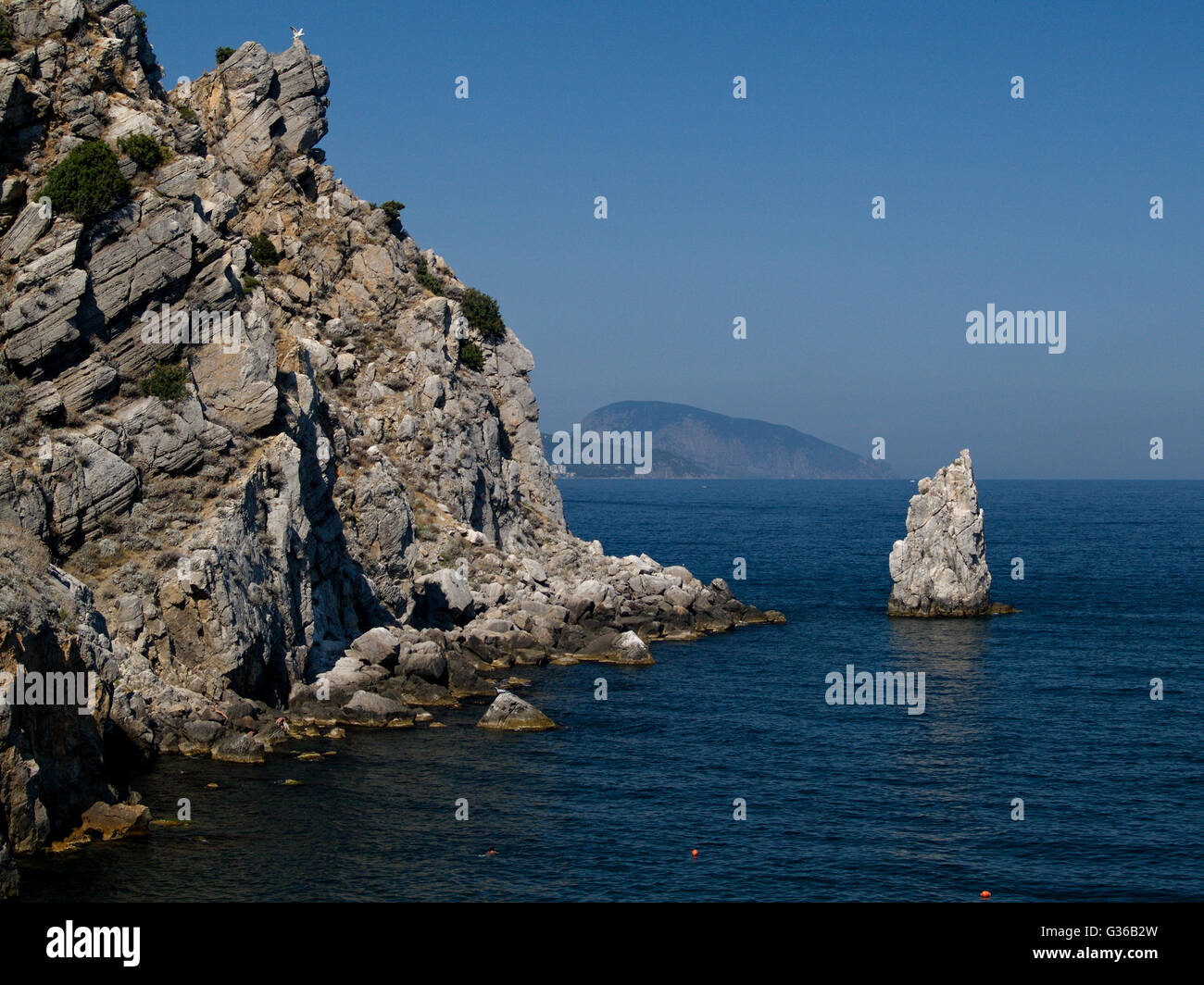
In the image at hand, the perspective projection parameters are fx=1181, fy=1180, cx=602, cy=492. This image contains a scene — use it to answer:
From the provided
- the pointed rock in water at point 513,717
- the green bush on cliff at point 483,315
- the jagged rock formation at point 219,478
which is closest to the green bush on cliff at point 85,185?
the jagged rock formation at point 219,478

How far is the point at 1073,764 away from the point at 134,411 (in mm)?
A: 47870

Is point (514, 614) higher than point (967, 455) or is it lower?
lower

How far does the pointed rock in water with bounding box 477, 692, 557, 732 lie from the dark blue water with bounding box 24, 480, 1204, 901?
117 centimetres

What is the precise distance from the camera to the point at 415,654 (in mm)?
65000

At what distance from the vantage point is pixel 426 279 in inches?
4141

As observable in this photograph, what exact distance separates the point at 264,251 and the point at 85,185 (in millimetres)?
29975

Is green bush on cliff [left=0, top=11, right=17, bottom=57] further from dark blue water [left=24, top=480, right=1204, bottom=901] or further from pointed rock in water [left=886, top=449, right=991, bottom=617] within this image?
pointed rock in water [left=886, top=449, right=991, bottom=617]

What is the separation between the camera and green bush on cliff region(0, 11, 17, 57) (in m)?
65.3

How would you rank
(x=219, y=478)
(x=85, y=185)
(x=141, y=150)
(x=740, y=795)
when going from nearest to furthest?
(x=740, y=795) → (x=219, y=478) → (x=85, y=185) → (x=141, y=150)

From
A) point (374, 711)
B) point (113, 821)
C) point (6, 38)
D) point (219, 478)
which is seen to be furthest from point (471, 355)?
point (113, 821)

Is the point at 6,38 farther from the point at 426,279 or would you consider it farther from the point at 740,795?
the point at 740,795

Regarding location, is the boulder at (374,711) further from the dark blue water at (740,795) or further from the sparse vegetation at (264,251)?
the sparse vegetation at (264,251)
